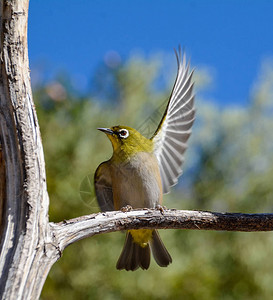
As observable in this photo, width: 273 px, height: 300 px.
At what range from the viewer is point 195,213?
2361mm

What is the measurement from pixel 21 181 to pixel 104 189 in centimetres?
120

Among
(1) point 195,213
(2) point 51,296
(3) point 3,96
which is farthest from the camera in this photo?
(2) point 51,296

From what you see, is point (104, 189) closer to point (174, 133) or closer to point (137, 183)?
point (137, 183)

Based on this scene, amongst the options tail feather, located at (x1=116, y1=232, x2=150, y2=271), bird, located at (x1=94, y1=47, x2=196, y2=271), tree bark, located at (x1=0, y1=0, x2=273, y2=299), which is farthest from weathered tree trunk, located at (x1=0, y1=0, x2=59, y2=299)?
tail feather, located at (x1=116, y1=232, x2=150, y2=271)

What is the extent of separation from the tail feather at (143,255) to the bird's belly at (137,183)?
0.22 metres

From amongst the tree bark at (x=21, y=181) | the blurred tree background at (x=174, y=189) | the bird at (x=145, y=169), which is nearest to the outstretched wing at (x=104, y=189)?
the bird at (x=145, y=169)

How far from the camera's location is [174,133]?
312 cm

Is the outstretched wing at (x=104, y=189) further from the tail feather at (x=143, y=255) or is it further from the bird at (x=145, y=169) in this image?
the tail feather at (x=143, y=255)

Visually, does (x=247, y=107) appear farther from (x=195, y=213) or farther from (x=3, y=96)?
(x=3, y=96)

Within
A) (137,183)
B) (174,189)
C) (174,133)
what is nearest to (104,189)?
(137,183)

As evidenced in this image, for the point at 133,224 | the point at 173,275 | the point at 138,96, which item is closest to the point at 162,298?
the point at 173,275

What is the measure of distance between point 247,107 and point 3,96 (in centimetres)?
556

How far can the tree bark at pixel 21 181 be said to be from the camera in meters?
1.80

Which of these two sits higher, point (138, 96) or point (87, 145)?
point (138, 96)
